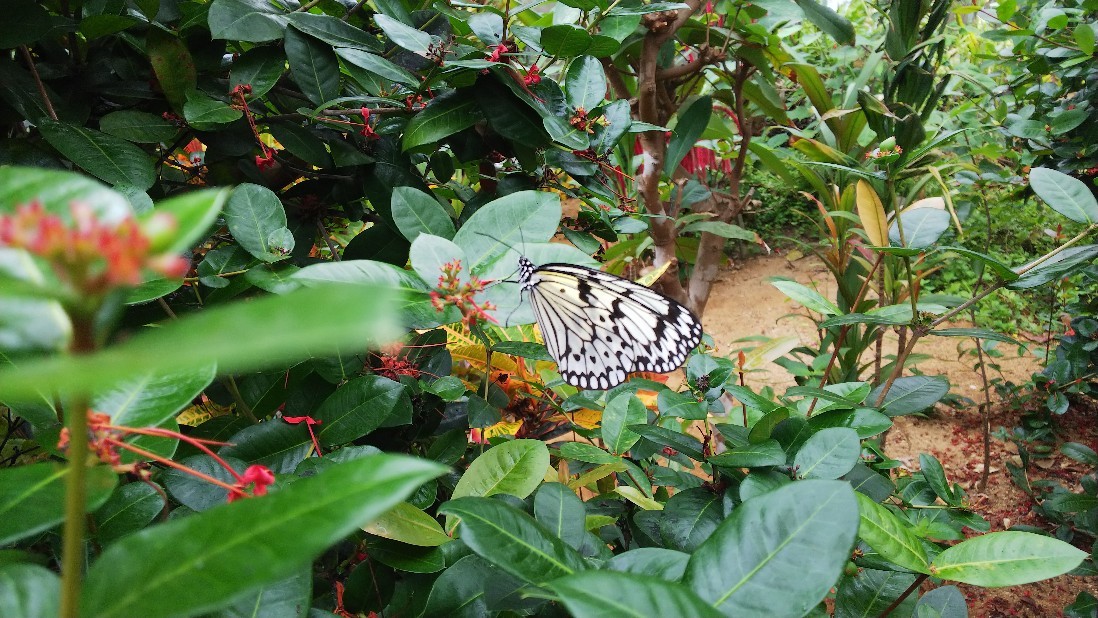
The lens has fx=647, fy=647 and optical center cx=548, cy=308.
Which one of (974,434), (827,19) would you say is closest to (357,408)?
(827,19)

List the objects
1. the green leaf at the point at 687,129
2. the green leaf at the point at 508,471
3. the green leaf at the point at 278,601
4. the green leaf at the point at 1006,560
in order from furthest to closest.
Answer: the green leaf at the point at 687,129, the green leaf at the point at 508,471, the green leaf at the point at 1006,560, the green leaf at the point at 278,601

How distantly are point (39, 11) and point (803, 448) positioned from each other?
0.83m

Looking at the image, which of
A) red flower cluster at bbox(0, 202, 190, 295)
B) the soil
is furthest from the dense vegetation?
the soil

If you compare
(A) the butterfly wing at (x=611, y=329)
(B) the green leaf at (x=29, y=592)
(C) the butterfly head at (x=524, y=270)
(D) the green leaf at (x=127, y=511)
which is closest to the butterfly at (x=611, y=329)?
(A) the butterfly wing at (x=611, y=329)

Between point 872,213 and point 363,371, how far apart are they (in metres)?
1.14

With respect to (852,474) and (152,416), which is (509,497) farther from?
(852,474)

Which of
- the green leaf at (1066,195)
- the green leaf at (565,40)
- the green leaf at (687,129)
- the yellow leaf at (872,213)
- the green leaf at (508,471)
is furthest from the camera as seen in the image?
the green leaf at (687,129)

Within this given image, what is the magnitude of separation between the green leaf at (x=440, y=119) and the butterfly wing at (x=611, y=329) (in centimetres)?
34

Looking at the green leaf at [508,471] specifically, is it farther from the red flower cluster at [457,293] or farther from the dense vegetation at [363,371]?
the red flower cluster at [457,293]

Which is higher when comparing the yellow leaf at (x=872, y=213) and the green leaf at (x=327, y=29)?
the green leaf at (x=327, y=29)

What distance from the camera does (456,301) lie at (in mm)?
534

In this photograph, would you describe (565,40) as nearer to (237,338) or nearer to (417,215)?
(417,215)

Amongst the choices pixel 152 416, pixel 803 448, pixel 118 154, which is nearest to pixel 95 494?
pixel 152 416

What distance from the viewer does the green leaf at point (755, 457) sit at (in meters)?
0.58
